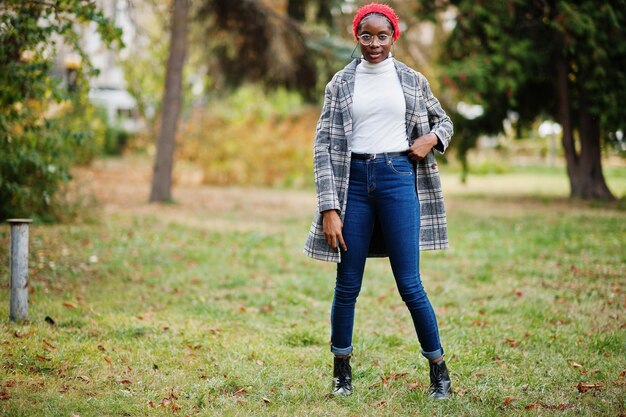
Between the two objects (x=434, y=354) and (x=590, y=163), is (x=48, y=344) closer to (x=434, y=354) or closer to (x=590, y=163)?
(x=434, y=354)

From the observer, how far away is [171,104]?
14.8 metres

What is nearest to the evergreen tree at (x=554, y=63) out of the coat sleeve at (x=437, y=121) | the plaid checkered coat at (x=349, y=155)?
the coat sleeve at (x=437, y=121)

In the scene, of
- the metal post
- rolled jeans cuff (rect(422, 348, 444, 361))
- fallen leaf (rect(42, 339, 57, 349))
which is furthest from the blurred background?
rolled jeans cuff (rect(422, 348, 444, 361))

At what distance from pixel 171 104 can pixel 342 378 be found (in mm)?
11650

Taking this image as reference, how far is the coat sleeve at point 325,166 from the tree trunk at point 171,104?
1121 cm

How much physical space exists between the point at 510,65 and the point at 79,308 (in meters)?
10.4

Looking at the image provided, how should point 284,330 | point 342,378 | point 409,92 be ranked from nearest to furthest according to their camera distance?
point 409,92 < point 342,378 < point 284,330

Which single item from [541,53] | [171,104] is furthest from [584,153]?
[171,104]

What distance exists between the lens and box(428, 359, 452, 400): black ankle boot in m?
3.91

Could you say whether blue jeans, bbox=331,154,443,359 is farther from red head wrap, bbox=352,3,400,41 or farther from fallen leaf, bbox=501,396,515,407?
red head wrap, bbox=352,3,400,41

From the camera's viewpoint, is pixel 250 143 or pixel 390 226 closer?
pixel 390 226

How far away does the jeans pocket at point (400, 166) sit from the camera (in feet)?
12.2

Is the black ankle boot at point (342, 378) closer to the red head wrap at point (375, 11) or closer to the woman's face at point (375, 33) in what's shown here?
the woman's face at point (375, 33)

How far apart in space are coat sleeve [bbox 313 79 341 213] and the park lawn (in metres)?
1.14
